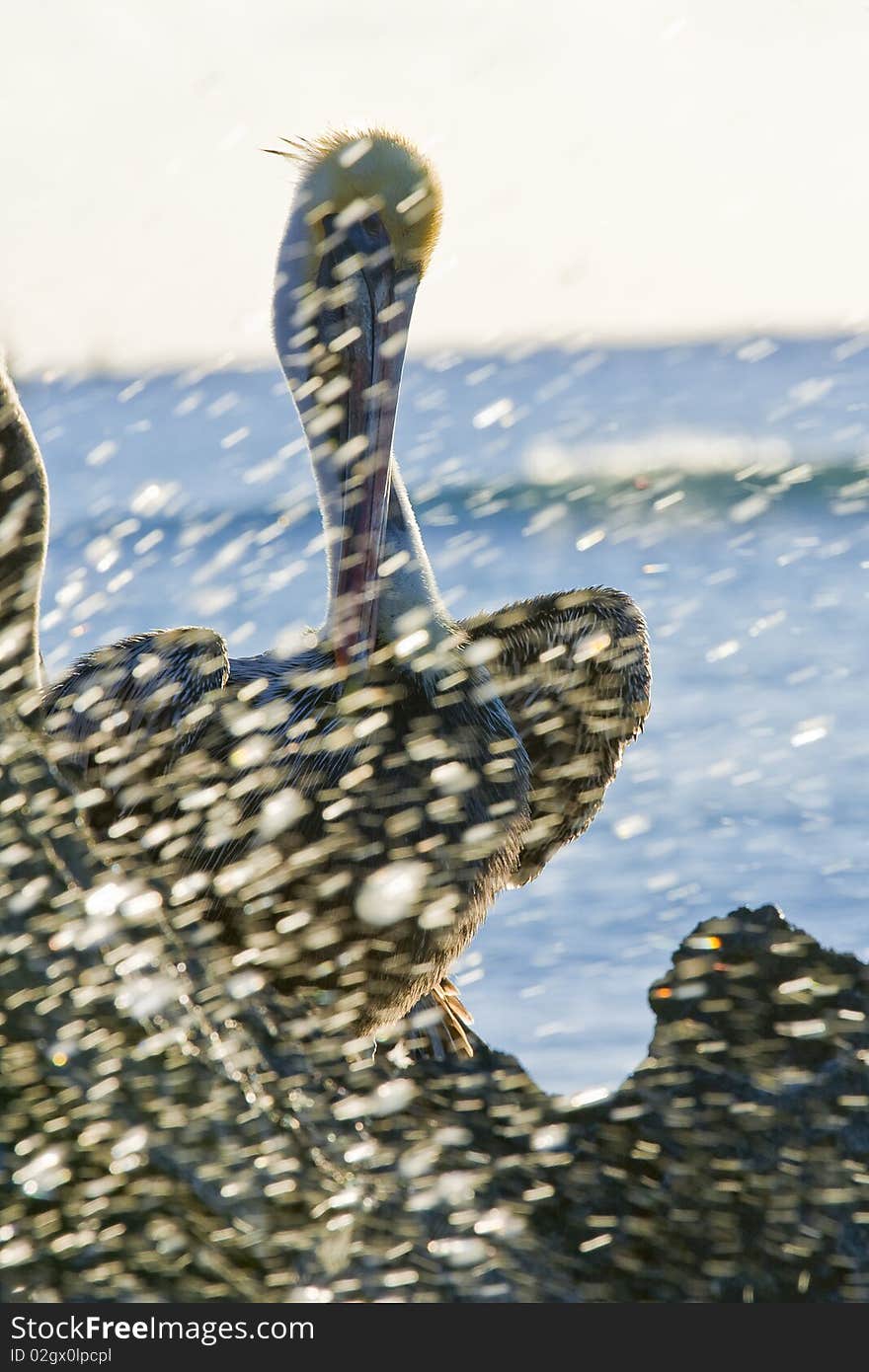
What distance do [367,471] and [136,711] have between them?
0.58 metres

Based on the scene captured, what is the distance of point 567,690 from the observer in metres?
3.08

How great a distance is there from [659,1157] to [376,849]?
2.24 feet

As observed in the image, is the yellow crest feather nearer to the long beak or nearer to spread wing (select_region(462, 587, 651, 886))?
the long beak

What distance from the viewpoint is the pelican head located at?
264 cm

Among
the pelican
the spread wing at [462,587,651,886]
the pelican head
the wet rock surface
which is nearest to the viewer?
the wet rock surface

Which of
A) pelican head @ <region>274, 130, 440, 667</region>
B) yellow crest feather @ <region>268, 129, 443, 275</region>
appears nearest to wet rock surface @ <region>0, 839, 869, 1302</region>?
pelican head @ <region>274, 130, 440, 667</region>

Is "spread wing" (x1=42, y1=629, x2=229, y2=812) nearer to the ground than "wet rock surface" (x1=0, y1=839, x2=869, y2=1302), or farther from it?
farther from it

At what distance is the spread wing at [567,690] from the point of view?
3.07 m

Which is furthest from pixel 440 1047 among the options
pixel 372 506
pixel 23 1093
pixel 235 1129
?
pixel 23 1093

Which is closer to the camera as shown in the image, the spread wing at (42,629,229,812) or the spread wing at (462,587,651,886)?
the spread wing at (42,629,229,812)

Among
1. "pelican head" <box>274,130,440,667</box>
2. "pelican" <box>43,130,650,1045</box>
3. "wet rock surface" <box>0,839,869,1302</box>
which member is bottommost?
"wet rock surface" <box>0,839,869,1302</box>

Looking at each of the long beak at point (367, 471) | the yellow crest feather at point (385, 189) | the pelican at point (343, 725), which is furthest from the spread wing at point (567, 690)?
the yellow crest feather at point (385, 189)

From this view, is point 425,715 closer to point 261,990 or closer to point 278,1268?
point 261,990

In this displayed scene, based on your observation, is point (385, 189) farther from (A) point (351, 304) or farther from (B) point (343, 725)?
(B) point (343, 725)
